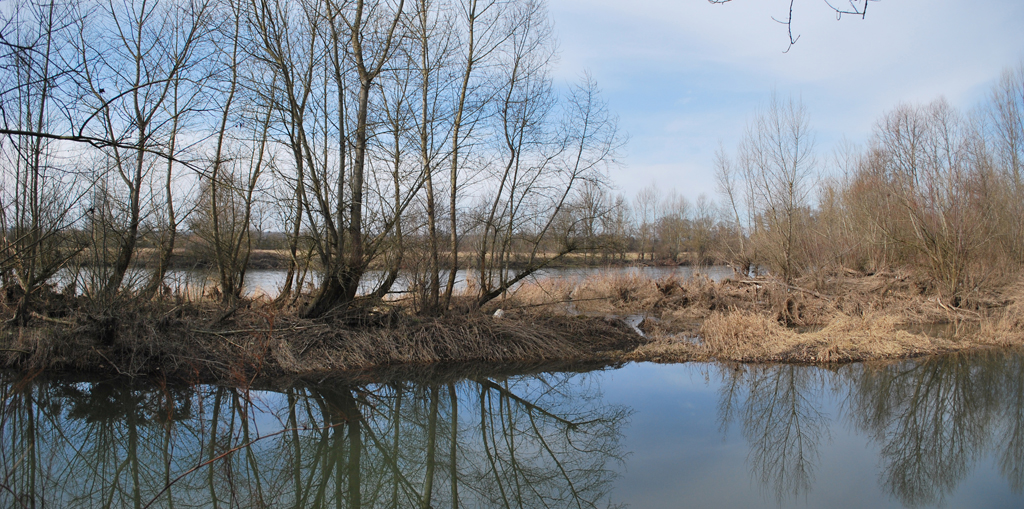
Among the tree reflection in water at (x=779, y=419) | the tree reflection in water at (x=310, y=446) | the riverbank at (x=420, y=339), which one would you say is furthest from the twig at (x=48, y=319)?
the tree reflection in water at (x=779, y=419)

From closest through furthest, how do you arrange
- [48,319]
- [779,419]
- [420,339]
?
[779,419], [48,319], [420,339]

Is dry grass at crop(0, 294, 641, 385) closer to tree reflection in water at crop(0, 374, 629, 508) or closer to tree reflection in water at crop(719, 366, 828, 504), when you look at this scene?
tree reflection in water at crop(0, 374, 629, 508)

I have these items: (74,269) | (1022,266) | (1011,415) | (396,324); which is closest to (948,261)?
(1022,266)

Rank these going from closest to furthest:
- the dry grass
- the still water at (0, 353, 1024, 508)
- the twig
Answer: the still water at (0, 353, 1024, 508)
the dry grass
the twig

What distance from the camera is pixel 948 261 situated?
1424cm

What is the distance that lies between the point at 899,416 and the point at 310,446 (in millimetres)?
7112

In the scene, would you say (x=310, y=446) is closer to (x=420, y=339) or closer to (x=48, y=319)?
(x=420, y=339)

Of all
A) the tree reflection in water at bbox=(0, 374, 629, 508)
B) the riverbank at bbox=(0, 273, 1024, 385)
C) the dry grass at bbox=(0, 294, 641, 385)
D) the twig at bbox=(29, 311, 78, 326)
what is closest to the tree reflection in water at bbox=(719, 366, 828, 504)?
the riverbank at bbox=(0, 273, 1024, 385)

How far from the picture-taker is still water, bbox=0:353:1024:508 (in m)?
5.12

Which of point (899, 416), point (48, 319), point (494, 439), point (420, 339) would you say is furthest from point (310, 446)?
point (899, 416)

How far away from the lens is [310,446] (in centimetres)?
624

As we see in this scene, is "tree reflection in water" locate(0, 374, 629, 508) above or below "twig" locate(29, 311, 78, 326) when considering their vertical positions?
below

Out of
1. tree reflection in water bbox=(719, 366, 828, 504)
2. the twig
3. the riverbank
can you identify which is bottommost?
tree reflection in water bbox=(719, 366, 828, 504)

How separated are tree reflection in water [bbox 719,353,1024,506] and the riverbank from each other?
80 centimetres
